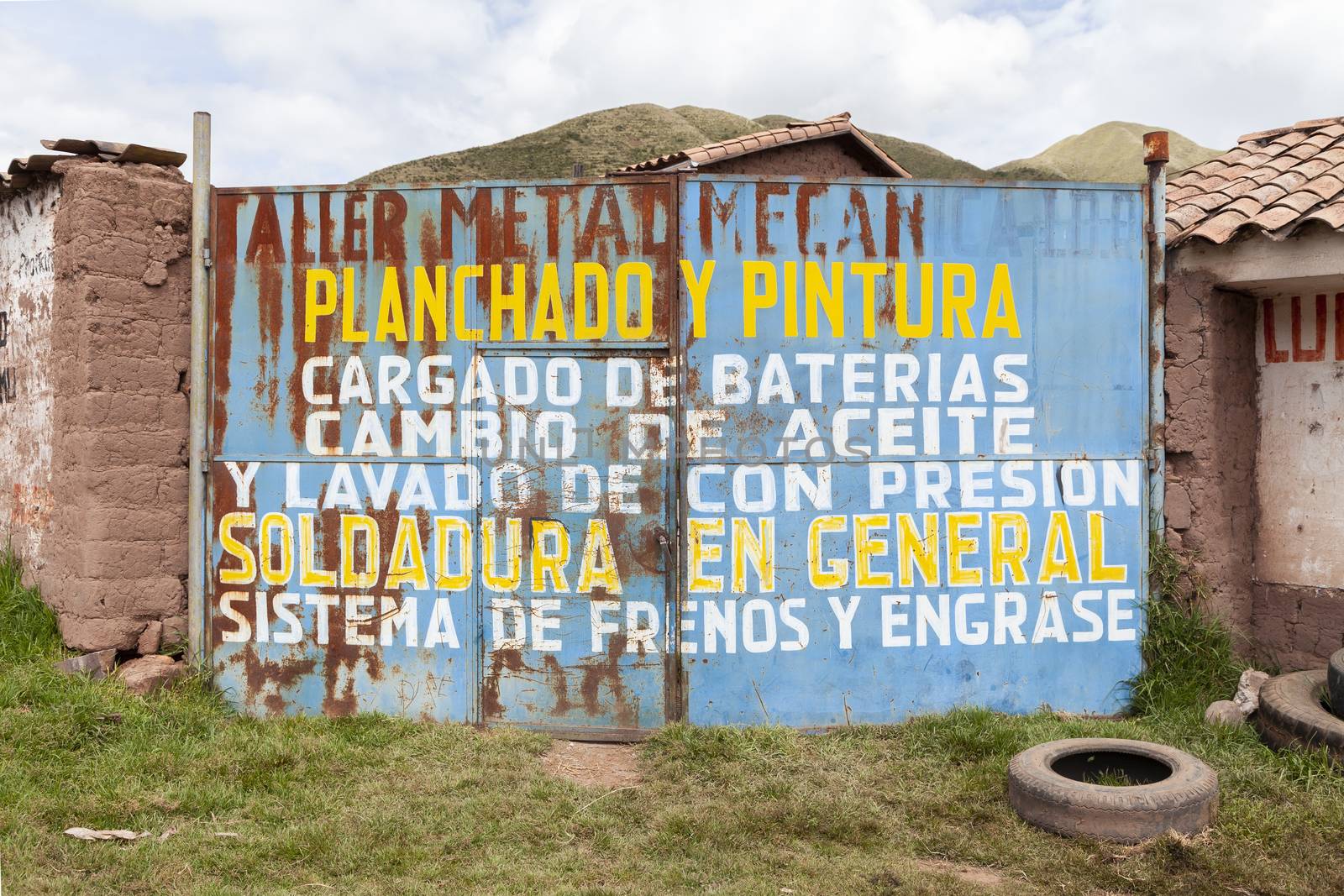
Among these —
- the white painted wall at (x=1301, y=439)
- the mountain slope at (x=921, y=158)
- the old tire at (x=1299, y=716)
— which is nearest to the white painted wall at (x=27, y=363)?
the old tire at (x=1299, y=716)

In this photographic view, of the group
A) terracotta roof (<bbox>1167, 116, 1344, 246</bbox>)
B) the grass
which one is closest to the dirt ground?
the grass

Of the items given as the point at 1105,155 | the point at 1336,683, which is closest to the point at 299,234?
the point at 1336,683

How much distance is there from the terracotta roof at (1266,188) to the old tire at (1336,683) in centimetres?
235

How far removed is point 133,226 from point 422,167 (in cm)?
4160

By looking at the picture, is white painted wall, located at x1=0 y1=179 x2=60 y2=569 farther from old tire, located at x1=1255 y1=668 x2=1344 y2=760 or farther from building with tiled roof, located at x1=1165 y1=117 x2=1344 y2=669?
old tire, located at x1=1255 y1=668 x2=1344 y2=760

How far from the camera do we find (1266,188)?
6230mm

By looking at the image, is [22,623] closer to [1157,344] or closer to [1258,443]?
[1157,344]

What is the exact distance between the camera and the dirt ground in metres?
5.23

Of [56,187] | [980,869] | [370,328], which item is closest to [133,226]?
[56,187]

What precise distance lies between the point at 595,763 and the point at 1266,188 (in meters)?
5.41

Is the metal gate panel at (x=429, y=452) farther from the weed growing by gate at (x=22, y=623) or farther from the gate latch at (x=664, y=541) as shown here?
the weed growing by gate at (x=22, y=623)

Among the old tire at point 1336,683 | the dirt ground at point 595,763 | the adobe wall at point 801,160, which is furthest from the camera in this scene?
the adobe wall at point 801,160

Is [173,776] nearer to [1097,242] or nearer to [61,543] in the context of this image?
[61,543]

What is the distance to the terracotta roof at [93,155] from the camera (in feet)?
19.5
